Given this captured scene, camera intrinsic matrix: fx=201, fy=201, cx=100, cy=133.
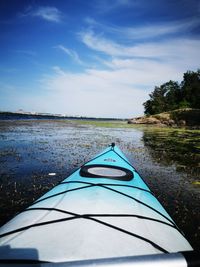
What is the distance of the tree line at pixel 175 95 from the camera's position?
223ft

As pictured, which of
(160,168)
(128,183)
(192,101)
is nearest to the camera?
(128,183)

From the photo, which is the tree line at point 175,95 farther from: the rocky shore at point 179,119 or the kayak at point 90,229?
the kayak at point 90,229

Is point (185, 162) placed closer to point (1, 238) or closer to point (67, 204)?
point (67, 204)

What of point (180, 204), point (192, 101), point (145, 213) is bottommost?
point (180, 204)

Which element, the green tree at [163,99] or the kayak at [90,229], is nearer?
the kayak at [90,229]

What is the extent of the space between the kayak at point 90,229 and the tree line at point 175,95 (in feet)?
223

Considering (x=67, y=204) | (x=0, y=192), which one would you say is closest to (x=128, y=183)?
(x=67, y=204)

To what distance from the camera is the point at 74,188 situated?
3.78 meters

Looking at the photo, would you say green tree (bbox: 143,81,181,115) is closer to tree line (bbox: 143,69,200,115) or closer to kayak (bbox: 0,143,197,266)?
tree line (bbox: 143,69,200,115)

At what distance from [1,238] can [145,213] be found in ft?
6.45

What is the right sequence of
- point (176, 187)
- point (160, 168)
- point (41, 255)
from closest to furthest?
point (41, 255) → point (176, 187) → point (160, 168)

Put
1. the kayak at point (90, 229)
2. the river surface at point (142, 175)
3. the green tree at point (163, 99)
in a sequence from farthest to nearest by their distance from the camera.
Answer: the green tree at point (163, 99)
the river surface at point (142, 175)
the kayak at point (90, 229)

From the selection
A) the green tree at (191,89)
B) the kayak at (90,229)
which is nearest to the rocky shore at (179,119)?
the green tree at (191,89)

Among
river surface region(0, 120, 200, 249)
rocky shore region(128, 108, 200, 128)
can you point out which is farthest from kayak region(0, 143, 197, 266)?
rocky shore region(128, 108, 200, 128)
